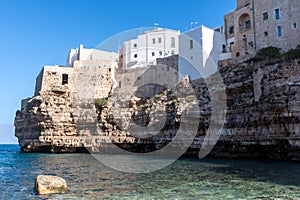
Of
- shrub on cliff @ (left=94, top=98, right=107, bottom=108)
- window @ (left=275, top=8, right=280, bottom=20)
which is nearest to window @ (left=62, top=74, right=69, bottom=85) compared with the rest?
shrub on cliff @ (left=94, top=98, right=107, bottom=108)

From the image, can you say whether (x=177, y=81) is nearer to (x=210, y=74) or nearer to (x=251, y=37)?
(x=210, y=74)

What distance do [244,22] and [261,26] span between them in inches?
125

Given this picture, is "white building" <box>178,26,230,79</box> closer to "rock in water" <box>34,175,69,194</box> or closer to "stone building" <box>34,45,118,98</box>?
"stone building" <box>34,45,118,98</box>

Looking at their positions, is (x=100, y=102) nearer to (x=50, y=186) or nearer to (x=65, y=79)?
(x=65, y=79)

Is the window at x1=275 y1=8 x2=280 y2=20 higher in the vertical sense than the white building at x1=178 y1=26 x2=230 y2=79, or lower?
higher

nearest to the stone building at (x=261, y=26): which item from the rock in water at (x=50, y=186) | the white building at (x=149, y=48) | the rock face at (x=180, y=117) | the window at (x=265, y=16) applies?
the window at (x=265, y=16)

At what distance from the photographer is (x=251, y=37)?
33406 mm

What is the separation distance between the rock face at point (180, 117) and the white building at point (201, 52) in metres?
2.22

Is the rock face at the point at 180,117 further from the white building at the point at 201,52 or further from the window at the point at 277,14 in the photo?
the window at the point at 277,14

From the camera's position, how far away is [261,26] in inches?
1272

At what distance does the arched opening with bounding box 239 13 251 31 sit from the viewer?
34.4 m

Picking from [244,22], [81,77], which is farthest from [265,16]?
[81,77]

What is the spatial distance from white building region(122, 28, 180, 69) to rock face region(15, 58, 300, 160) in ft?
31.3

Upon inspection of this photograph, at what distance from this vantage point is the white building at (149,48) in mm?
50013
